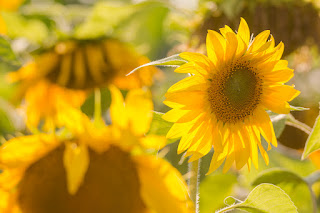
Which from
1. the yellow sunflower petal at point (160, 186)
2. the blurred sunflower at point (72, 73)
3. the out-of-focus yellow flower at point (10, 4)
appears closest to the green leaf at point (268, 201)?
the yellow sunflower petal at point (160, 186)

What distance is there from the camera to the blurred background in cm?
41

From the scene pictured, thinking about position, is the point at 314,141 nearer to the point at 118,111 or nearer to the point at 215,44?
the point at 215,44

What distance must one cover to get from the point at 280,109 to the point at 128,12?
540 millimetres

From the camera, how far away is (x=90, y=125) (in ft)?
1.60

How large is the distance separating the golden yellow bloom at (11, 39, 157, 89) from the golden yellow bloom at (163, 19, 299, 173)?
0.57 metres

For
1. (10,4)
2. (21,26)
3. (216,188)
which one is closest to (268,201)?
(216,188)

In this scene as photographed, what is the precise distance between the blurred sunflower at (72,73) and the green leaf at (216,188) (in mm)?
362

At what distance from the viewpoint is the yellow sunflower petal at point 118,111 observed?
468mm

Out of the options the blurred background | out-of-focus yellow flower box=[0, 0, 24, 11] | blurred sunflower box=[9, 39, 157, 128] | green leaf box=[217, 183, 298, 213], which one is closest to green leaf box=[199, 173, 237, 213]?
the blurred background

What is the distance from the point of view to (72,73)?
804 mm

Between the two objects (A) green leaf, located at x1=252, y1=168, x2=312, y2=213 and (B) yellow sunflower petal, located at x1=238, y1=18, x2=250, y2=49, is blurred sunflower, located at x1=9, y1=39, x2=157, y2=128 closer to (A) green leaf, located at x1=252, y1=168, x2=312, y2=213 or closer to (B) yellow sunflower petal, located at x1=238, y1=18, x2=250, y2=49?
(A) green leaf, located at x1=252, y1=168, x2=312, y2=213

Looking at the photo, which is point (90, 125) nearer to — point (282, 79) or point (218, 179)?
point (218, 179)

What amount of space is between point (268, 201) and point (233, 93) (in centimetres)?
5

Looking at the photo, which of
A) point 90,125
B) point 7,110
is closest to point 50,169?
point 90,125
